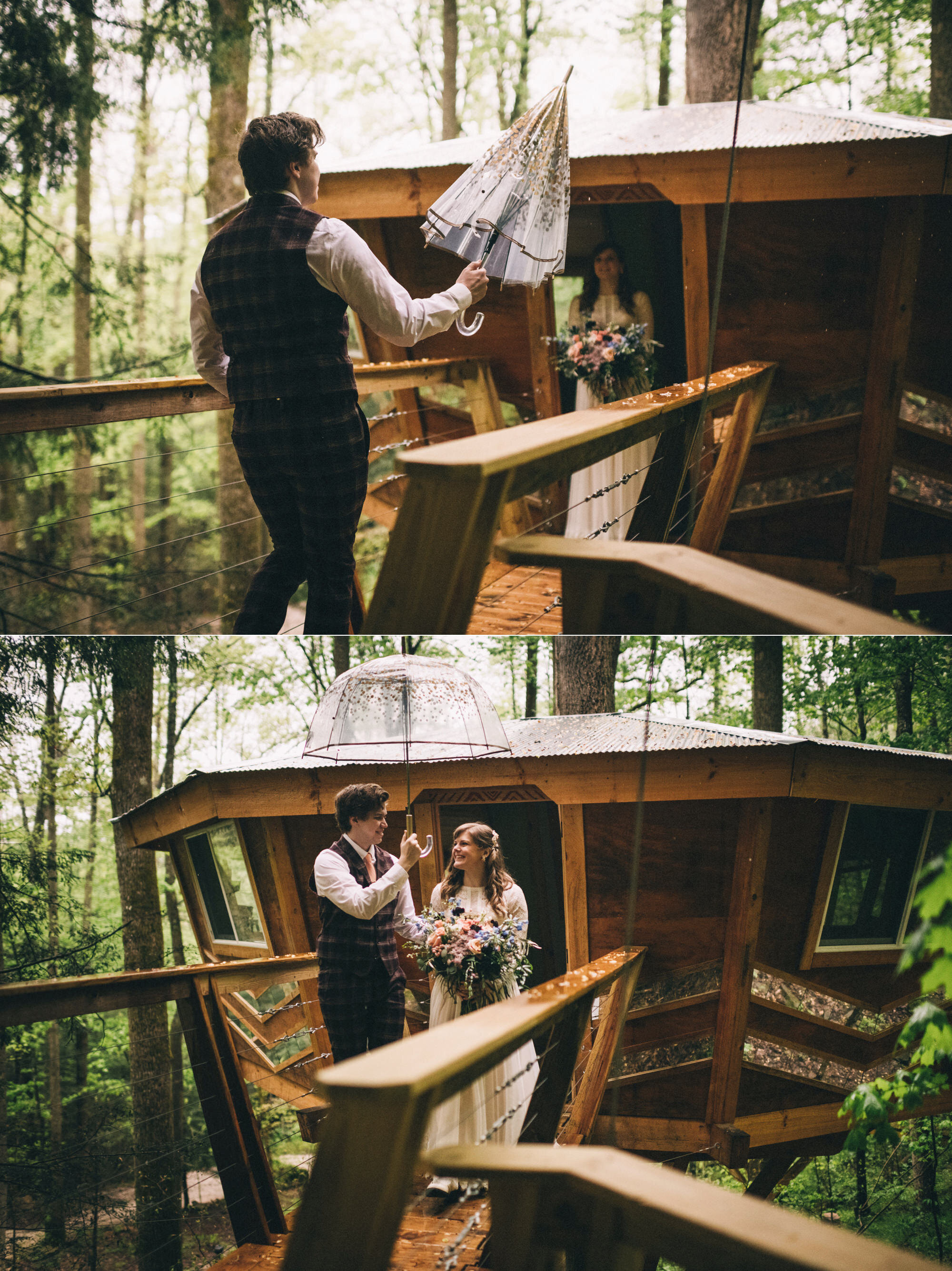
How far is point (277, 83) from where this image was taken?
57.6 feet

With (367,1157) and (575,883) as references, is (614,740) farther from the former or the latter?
(367,1157)

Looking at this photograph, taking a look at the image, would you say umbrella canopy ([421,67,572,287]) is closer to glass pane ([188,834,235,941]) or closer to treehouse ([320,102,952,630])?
treehouse ([320,102,952,630])

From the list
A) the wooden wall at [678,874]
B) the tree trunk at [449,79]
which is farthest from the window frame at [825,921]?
the tree trunk at [449,79]

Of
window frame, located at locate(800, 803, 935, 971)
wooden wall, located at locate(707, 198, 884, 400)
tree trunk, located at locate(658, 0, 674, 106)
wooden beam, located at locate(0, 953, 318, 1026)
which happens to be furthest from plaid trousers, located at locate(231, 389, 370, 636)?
tree trunk, located at locate(658, 0, 674, 106)

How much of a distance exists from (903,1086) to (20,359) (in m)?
11.7

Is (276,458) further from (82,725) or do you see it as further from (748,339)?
(82,725)

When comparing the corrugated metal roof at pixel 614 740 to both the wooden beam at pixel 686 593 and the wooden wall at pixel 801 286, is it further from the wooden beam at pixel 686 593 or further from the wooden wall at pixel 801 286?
the wooden beam at pixel 686 593

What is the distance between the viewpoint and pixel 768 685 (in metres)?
10.8

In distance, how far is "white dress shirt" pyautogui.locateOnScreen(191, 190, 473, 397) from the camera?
2619 millimetres

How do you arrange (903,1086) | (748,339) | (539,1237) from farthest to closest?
(748,339)
(903,1086)
(539,1237)

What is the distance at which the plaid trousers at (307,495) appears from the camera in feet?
9.57

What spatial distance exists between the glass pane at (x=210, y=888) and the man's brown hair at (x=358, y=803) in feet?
10.4

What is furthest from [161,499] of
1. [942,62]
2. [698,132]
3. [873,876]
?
[942,62]

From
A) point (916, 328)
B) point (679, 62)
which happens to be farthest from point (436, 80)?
point (916, 328)
